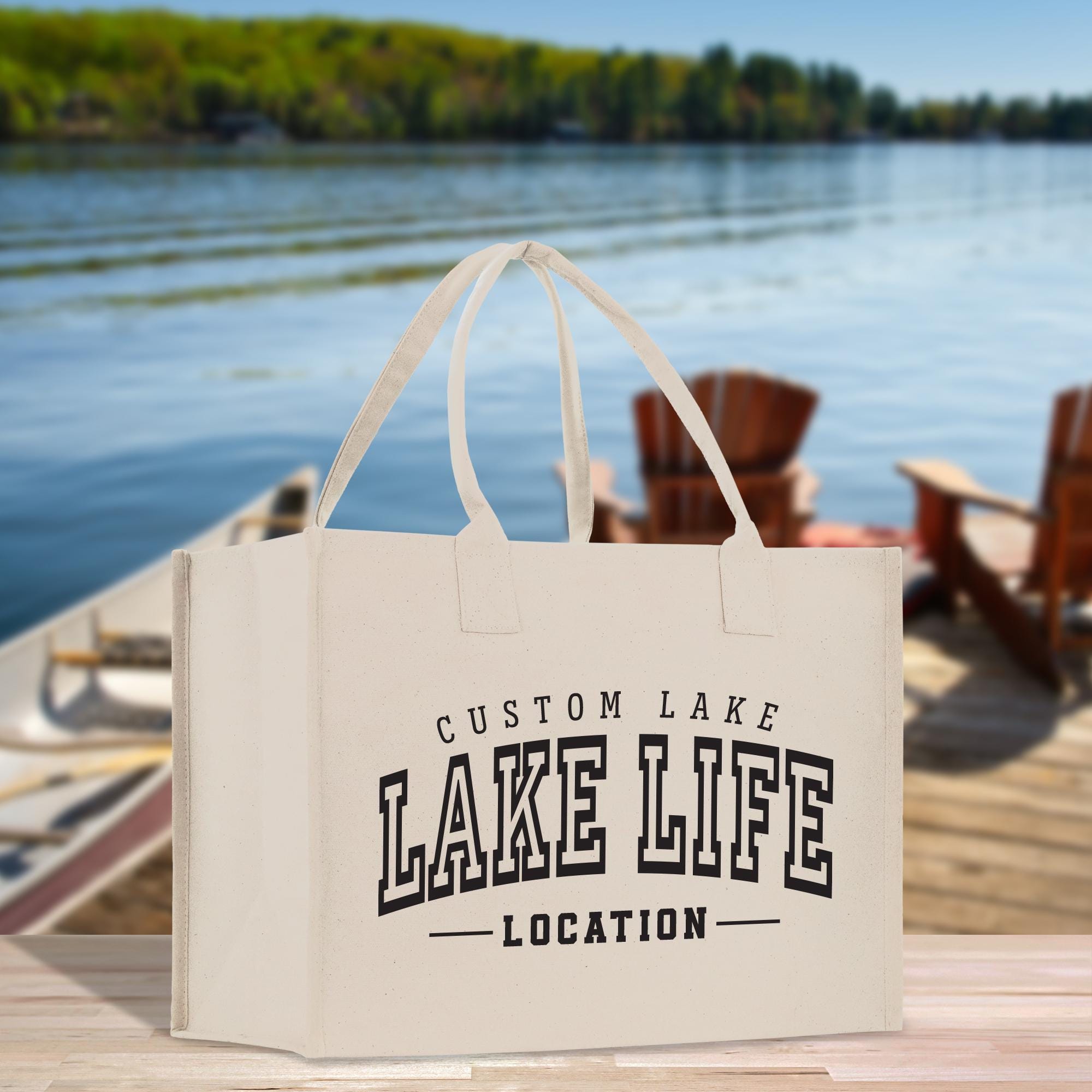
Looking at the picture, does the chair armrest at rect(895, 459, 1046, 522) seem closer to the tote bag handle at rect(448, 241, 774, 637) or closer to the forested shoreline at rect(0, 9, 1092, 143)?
the tote bag handle at rect(448, 241, 774, 637)

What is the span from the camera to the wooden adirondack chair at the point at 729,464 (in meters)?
3.05

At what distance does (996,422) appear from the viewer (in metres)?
14.0

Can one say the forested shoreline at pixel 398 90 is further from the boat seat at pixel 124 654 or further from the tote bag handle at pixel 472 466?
the tote bag handle at pixel 472 466

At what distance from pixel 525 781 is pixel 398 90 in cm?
2542

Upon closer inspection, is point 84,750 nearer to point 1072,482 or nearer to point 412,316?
point 1072,482

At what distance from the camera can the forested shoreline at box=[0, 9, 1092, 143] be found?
21594 mm

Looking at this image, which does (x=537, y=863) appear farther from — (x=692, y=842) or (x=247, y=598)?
(x=247, y=598)

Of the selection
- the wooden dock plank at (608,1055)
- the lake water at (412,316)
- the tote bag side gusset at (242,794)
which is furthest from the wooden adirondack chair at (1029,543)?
the lake water at (412,316)

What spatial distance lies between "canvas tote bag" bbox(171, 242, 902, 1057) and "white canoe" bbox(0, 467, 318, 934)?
215cm

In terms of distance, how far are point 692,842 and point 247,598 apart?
28cm

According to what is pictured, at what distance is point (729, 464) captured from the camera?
10.2 feet

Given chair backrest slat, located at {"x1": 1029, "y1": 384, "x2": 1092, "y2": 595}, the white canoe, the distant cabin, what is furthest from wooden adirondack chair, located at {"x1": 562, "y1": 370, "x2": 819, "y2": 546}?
the distant cabin

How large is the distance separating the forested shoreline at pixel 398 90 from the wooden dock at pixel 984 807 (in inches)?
834

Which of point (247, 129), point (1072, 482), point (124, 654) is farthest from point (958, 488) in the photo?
point (247, 129)
